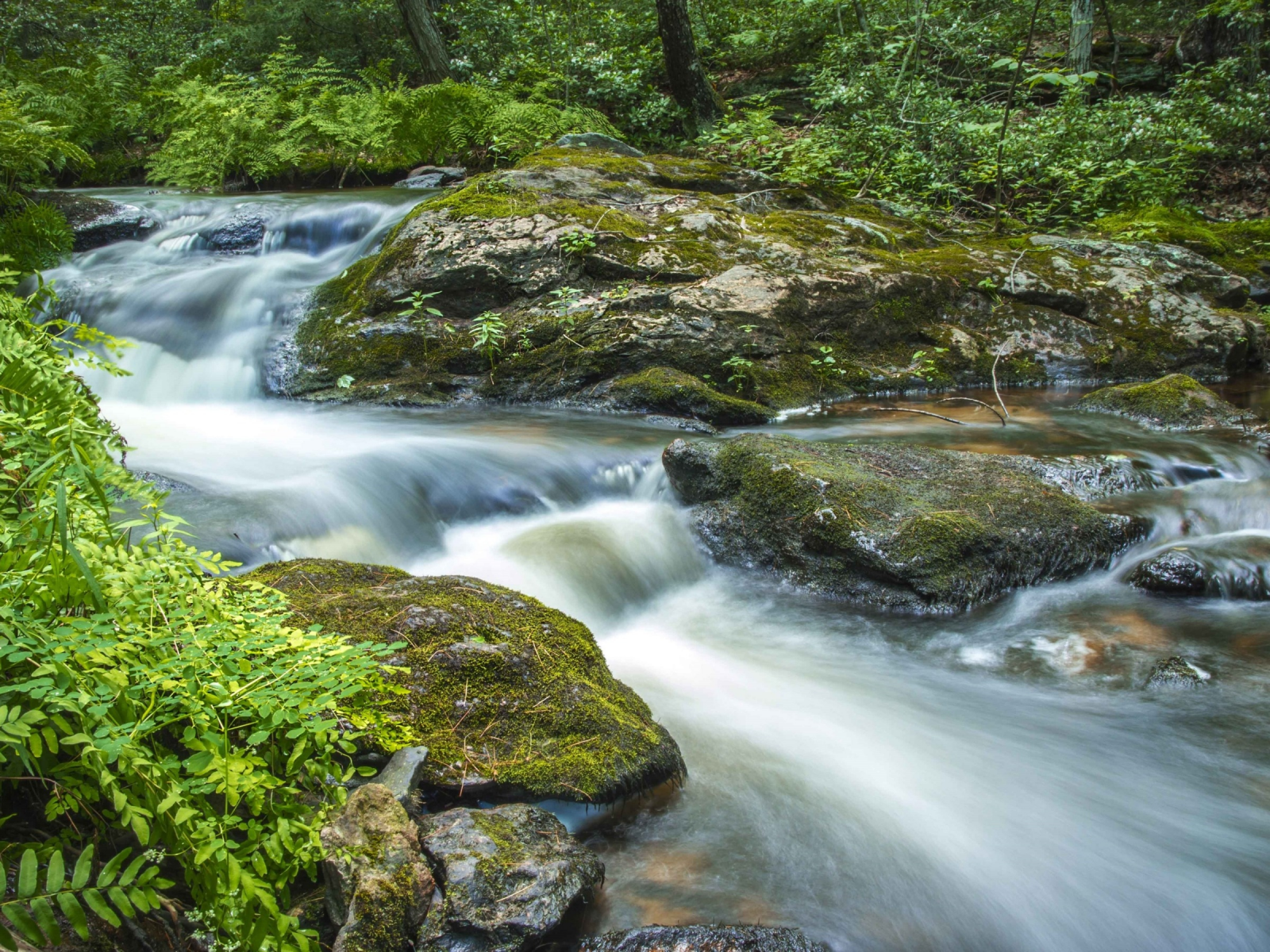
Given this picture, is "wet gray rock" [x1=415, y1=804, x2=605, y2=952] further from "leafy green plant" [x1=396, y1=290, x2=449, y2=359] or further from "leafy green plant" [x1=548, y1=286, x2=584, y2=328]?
"leafy green plant" [x1=396, y1=290, x2=449, y2=359]

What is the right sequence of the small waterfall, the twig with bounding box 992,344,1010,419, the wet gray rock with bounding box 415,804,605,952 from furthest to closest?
the small waterfall
the twig with bounding box 992,344,1010,419
the wet gray rock with bounding box 415,804,605,952

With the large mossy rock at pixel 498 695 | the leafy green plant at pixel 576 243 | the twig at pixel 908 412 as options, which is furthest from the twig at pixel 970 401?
the large mossy rock at pixel 498 695

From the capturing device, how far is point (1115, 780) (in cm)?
321

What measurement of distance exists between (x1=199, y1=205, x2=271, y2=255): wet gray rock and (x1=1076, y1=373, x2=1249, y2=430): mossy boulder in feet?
30.6

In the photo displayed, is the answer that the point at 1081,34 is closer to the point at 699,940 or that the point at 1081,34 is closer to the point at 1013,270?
the point at 1013,270

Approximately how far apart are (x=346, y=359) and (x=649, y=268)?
3026mm

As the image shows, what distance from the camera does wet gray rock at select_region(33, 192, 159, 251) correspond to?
33.2 ft

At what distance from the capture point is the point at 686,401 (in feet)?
23.5

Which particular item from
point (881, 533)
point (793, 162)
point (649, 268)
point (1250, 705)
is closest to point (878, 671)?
point (881, 533)

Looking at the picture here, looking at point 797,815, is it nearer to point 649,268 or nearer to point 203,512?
point 203,512

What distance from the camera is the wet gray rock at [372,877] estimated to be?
73.8 inches

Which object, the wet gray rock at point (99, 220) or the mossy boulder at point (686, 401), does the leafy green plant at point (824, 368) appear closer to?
the mossy boulder at point (686, 401)

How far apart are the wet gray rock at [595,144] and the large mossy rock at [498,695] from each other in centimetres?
911

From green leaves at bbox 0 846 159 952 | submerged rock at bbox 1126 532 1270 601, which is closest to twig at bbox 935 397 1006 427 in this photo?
submerged rock at bbox 1126 532 1270 601
